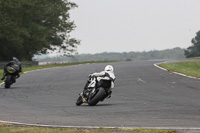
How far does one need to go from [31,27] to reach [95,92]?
4924 cm

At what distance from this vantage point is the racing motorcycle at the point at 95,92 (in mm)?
15479

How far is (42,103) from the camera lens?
16.9m

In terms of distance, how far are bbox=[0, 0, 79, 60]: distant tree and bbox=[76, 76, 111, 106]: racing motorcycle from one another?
39.1 metres

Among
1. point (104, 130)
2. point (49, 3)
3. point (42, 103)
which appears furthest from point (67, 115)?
point (49, 3)

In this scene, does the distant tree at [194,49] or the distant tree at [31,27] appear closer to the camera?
the distant tree at [31,27]

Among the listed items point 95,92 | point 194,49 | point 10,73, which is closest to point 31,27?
point 10,73

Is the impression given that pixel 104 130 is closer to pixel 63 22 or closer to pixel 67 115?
pixel 67 115

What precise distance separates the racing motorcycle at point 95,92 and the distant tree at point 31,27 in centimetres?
3913

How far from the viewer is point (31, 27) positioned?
63.6 meters

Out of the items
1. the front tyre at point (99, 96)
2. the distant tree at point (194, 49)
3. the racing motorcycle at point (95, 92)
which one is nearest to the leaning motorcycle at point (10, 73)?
the racing motorcycle at point (95, 92)

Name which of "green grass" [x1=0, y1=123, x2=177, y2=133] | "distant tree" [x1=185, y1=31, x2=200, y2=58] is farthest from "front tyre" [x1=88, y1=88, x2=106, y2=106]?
"distant tree" [x1=185, y1=31, x2=200, y2=58]

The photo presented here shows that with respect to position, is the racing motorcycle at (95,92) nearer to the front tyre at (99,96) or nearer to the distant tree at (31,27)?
the front tyre at (99,96)

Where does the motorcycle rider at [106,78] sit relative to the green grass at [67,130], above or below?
Result: above

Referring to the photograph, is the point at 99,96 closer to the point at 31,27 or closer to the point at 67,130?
the point at 67,130
